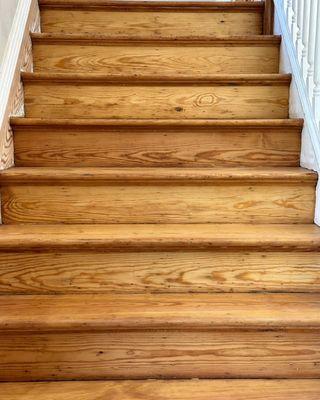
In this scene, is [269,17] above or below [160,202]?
A: above

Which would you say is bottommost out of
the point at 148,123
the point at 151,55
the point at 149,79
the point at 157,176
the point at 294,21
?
the point at 157,176

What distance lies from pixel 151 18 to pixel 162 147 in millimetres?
885

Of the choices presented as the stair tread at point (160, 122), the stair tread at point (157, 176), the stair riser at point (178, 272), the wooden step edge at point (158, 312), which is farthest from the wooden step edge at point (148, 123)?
the wooden step edge at point (158, 312)

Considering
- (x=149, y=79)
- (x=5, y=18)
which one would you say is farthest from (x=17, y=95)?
(x=149, y=79)

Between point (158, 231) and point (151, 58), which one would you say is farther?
point (151, 58)

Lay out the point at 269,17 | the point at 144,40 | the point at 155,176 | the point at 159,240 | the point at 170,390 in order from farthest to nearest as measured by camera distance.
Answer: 1. the point at 269,17
2. the point at 144,40
3. the point at 155,176
4. the point at 159,240
5. the point at 170,390

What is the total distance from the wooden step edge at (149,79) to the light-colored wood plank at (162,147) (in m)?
0.26

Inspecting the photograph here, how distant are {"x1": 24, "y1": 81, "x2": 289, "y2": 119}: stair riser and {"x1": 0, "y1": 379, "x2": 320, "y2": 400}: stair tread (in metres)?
1.02

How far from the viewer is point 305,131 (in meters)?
1.52

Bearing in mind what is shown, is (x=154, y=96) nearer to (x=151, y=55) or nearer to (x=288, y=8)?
(x=151, y=55)

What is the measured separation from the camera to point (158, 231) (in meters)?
1.30

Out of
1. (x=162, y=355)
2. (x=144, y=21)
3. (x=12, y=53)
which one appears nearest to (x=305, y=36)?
(x=144, y=21)

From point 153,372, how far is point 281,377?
327mm

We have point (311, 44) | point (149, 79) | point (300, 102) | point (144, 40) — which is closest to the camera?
point (311, 44)
